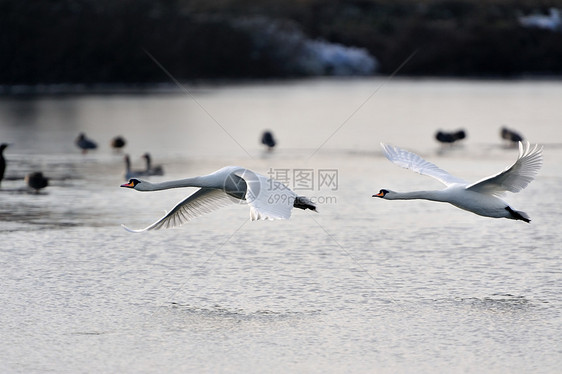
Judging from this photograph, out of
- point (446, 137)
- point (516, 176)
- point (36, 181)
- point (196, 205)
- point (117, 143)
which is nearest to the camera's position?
point (516, 176)

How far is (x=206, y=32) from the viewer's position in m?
78.6

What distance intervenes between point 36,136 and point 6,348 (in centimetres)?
1840

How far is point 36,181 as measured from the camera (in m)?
15.7

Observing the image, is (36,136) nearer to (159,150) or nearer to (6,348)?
(159,150)

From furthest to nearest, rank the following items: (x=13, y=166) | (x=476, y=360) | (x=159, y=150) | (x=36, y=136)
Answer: (x=36, y=136) < (x=159, y=150) < (x=13, y=166) < (x=476, y=360)

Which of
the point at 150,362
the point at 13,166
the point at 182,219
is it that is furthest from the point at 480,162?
the point at 150,362

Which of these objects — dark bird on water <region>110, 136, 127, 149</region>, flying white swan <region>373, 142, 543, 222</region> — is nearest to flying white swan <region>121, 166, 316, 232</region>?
flying white swan <region>373, 142, 543, 222</region>

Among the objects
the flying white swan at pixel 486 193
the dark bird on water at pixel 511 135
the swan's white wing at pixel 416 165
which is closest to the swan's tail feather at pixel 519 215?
the flying white swan at pixel 486 193

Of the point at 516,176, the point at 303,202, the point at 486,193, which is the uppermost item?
the point at 516,176

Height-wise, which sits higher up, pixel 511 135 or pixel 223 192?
pixel 511 135

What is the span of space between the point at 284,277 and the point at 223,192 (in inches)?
45.6

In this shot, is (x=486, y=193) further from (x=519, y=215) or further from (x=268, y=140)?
(x=268, y=140)

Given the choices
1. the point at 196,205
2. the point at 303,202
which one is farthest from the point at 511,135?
the point at 303,202

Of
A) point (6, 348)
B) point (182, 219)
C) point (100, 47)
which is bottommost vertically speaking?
point (6, 348)
